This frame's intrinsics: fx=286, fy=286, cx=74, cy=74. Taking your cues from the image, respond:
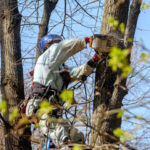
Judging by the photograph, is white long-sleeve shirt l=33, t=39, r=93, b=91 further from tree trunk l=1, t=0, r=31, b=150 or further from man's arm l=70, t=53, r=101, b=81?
tree trunk l=1, t=0, r=31, b=150

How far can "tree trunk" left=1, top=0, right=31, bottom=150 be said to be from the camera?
12.4 feet

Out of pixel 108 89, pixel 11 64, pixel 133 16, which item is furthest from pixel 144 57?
pixel 133 16

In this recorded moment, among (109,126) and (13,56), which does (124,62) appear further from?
(13,56)

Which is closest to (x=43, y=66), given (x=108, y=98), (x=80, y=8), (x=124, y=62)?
(x=108, y=98)

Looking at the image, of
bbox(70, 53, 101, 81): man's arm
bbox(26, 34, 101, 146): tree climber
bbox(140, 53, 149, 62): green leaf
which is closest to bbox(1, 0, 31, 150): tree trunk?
bbox(26, 34, 101, 146): tree climber

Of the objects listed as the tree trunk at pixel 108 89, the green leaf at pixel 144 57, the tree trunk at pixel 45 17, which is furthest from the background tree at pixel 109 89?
the tree trunk at pixel 45 17

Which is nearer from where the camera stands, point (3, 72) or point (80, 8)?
point (3, 72)

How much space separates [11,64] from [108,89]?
1.50 meters

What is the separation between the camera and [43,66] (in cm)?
369

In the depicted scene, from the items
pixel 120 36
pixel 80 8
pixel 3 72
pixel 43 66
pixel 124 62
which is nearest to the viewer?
pixel 124 62

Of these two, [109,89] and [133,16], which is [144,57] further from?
[133,16]

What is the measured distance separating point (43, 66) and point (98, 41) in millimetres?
842

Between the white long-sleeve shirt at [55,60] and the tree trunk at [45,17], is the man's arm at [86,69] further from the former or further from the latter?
the tree trunk at [45,17]

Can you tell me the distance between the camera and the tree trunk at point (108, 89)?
10.2 feet
